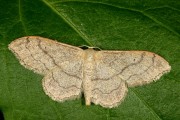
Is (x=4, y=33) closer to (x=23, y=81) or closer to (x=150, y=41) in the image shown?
(x=23, y=81)

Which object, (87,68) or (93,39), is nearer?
(93,39)

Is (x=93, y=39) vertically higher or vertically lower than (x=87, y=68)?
higher

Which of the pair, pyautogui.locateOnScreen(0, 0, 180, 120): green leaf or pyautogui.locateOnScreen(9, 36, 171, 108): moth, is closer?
pyautogui.locateOnScreen(0, 0, 180, 120): green leaf

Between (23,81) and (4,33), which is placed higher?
(4,33)

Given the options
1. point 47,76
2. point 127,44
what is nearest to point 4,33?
point 47,76
